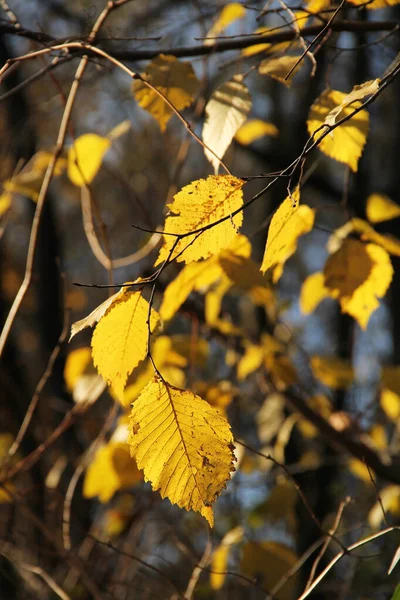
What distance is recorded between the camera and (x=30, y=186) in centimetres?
103

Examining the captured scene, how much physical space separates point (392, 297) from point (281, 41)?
6.87 feet

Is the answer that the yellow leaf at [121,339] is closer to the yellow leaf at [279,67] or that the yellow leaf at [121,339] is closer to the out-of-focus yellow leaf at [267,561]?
the yellow leaf at [279,67]

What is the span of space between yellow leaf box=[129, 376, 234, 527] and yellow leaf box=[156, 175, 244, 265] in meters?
0.13

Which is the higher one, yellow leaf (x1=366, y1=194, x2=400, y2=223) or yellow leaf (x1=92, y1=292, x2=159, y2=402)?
yellow leaf (x1=366, y1=194, x2=400, y2=223)

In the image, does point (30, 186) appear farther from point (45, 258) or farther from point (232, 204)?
point (45, 258)

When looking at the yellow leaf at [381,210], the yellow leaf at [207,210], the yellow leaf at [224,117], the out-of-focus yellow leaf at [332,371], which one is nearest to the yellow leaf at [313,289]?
the yellow leaf at [381,210]

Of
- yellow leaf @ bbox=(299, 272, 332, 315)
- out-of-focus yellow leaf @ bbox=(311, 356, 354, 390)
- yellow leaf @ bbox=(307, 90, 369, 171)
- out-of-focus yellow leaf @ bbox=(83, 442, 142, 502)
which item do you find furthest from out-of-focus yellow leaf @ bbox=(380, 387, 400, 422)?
yellow leaf @ bbox=(307, 90, 369, 171)

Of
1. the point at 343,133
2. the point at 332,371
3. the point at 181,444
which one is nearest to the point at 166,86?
the point at 343,133

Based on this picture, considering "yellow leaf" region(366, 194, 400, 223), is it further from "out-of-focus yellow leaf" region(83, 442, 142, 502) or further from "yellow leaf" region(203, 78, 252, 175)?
"out-of-focus yellow leaf" region(83, 442, 142, 502)

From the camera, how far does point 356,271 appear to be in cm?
83

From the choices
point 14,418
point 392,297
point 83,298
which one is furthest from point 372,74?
point 14,418

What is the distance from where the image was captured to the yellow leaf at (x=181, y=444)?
0.52m

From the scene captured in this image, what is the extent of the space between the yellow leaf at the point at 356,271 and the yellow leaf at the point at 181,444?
0.37m

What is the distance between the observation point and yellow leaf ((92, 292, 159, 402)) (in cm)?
52
